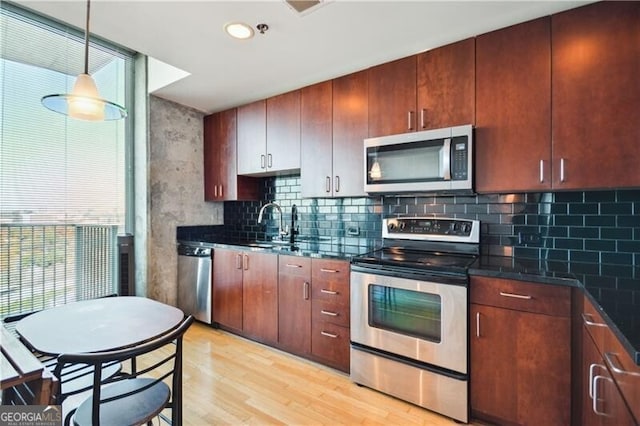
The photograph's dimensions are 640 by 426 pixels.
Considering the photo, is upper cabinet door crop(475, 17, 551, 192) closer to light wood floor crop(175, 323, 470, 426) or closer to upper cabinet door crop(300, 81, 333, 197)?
upper cabinet door crop(300, 81, 333, 197)

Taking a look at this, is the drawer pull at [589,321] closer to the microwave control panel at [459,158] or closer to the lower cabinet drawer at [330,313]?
the microwave control panel at [459,158]

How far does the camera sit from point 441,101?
84.0 inches

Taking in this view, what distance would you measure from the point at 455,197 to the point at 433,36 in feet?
3.89

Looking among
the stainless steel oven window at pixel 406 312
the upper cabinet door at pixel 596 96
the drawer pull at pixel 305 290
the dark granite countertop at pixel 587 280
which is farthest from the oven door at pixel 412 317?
the upper cabinet door at pixel 596 96

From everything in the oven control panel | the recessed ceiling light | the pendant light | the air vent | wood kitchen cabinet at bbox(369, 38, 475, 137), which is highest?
the recessed ceiling light

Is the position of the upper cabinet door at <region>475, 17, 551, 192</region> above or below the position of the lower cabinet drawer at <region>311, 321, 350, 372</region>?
above

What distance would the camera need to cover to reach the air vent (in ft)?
5.56

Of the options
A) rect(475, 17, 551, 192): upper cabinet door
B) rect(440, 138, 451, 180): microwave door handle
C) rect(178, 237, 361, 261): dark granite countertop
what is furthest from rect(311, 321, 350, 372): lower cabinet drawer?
rect(475, 17, 551, 192): upper cabinet door

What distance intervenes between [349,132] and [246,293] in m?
1.83

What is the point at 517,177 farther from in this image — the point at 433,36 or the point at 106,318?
the point at 106,318

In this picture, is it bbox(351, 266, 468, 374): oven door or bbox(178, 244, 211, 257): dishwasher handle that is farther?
bbox(178, 244, 211, 257): dishwasher handle

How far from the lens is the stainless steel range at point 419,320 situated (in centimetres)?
178

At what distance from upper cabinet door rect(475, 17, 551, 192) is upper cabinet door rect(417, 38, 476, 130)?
56mm

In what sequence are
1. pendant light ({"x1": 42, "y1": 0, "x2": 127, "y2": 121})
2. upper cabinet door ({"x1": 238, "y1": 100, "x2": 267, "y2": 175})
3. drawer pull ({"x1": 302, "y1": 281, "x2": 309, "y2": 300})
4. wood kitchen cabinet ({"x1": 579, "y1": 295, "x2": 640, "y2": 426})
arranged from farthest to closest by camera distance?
upper cabinet door ({"x1": 238, "y1": 100, "x2": 267, "y2": 175}), drawer pull ({"x1": 302, "y1": 281, "x2": 309, "y2": 300}), pendant light ({"x1": 42, "y1": 0, "x2": 127, "y2": 121}), wood kitchen cabinet ({"x1": 579, "y1": 295, "x2": 640, "y2": 426})
